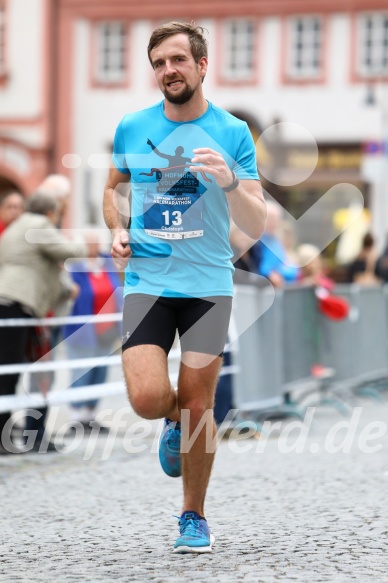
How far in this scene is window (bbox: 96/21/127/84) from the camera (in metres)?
37.6

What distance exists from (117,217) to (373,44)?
1177 inches

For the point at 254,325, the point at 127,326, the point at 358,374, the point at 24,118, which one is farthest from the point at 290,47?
the point at 127,326

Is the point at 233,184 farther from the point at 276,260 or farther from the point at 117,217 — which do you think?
the point at 276,260

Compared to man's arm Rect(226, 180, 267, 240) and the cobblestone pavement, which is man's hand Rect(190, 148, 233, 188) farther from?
the cobblestone pavement

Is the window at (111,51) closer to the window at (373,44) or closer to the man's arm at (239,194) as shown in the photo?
the window at (373,44)

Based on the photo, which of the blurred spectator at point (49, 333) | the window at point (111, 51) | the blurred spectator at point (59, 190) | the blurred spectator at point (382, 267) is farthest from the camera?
the window at point (111, 51)

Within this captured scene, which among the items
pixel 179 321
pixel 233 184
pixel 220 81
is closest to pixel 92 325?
pixel 179 321

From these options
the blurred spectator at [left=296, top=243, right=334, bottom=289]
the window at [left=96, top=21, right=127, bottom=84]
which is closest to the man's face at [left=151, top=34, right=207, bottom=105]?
the blurred spectator at [left=296, top=243, right=334, bottom=289]

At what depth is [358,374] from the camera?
15562mm

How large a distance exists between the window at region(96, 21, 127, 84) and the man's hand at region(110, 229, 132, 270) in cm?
3180

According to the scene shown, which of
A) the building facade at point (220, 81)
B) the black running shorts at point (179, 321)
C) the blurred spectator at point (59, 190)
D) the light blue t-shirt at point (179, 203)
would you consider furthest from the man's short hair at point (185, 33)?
the building facade at point (220, 81)

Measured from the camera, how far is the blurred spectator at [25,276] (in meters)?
10.4

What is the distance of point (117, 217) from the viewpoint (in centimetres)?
630

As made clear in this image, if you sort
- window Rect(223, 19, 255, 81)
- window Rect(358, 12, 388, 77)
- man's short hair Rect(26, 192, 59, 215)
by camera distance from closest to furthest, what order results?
man's short hair Rect(26, 192, 59, 215) < window Rect(358, 12, 388, 77) < window Rect(223, 19, 255, 81)
